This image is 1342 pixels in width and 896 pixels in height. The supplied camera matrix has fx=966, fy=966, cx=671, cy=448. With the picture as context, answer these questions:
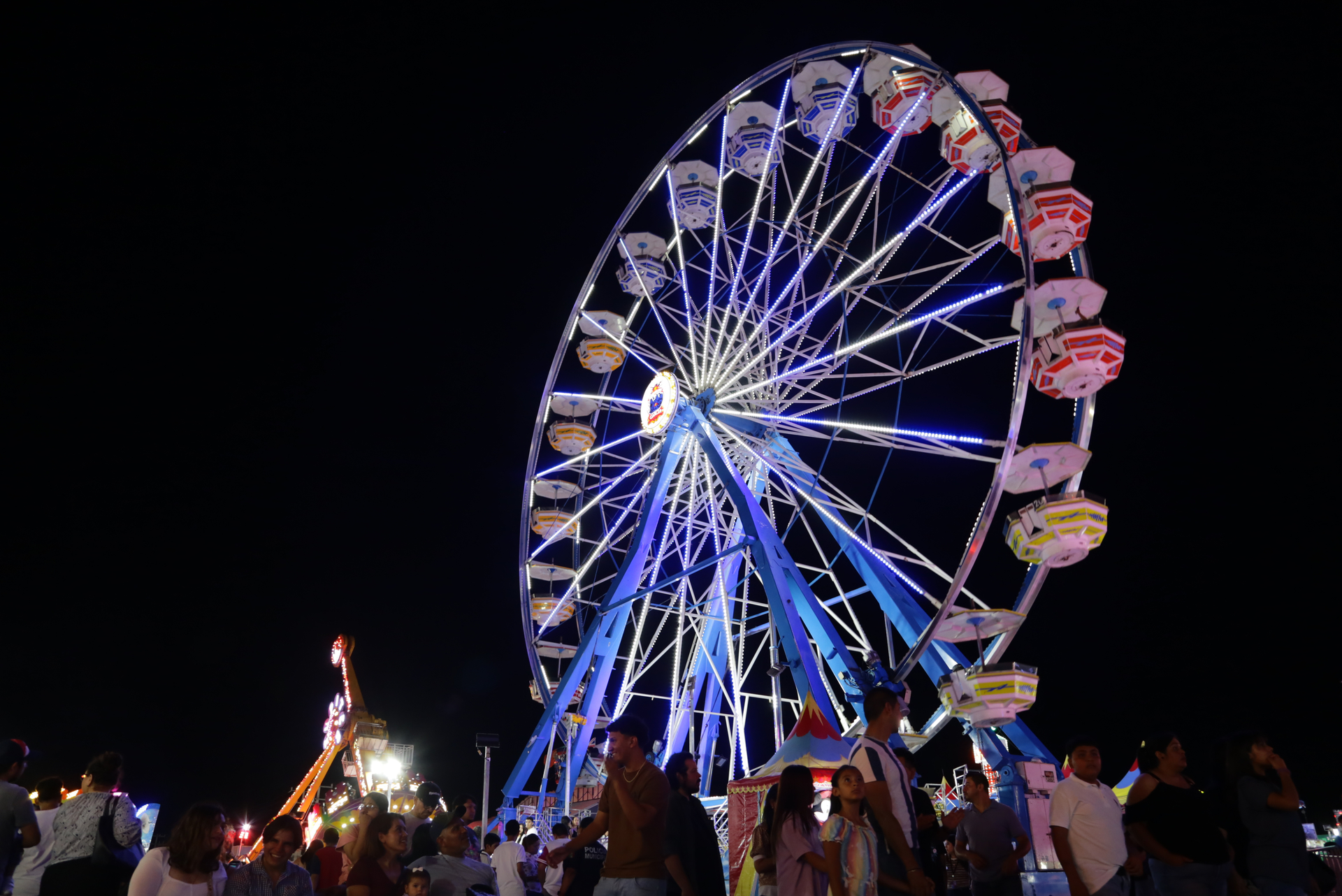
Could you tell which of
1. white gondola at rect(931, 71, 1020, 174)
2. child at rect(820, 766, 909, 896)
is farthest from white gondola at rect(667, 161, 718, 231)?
child at rect(820, 766, 909, 896)

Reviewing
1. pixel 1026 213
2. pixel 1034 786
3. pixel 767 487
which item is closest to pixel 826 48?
pixel 1026 213

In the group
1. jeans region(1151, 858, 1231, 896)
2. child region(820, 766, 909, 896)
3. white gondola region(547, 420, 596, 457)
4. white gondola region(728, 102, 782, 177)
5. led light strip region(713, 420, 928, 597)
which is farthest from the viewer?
white gondola region(547, 420, 596, 457)

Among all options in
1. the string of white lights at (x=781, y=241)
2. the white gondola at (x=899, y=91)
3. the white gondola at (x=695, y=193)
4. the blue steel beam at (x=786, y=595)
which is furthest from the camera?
the white gondola at (x=695, y=193)

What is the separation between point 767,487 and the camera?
17.1m

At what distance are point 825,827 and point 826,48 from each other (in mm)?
13665

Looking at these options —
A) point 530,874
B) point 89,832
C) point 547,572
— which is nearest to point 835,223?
point 547,572

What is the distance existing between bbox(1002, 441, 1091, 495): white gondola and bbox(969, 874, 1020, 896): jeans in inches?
275

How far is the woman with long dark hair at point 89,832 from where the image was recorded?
4895 mm

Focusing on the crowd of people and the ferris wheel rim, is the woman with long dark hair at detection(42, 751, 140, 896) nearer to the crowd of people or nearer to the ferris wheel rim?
the crowd of people

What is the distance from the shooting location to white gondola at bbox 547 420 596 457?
19031mm

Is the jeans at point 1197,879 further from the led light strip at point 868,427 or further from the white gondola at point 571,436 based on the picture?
the white gondola at point 571,436

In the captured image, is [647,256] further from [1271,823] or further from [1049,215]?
[1271,823]

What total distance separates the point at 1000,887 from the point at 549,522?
44.5 feet

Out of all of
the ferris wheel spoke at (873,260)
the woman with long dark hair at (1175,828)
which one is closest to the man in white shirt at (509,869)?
the woman with long dark hair at (1175,828)
